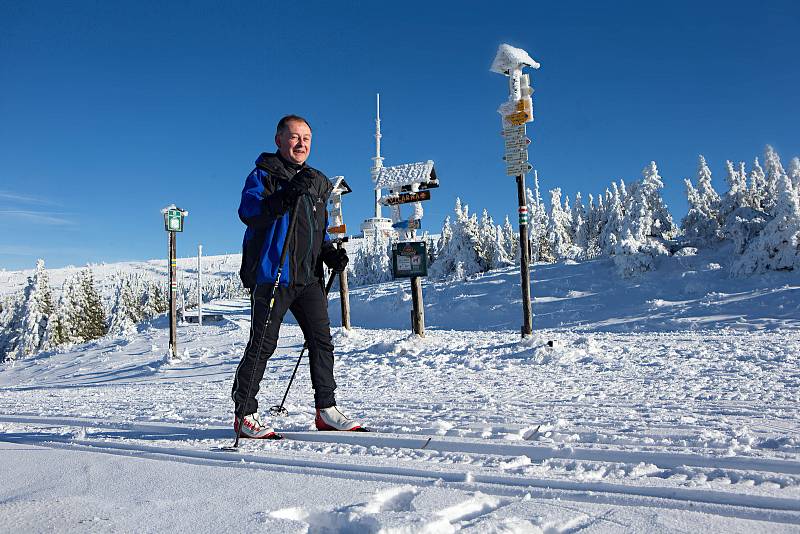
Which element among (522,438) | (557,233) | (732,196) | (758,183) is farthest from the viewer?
(557,233)

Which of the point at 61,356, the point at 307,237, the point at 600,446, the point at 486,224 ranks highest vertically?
the point at 486,224

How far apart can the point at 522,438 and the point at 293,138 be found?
270 centimetres

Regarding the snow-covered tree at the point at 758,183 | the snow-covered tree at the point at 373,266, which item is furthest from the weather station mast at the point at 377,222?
the snow-covered tree at the point at 373,266

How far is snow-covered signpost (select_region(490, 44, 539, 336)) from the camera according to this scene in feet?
34.3

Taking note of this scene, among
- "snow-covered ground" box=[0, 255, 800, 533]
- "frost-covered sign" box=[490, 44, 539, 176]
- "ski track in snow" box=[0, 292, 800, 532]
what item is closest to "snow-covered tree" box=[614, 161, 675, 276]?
"frost-covered sign" box=[490, 44, 539, 176]

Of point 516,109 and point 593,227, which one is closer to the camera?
point 516,109

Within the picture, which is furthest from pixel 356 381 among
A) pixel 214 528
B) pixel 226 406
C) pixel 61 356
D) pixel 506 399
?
pixel 61 356

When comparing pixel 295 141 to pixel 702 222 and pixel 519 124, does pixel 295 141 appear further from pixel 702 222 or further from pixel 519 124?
pixel 702 222

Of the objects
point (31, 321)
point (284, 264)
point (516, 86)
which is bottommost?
point (31, 321)

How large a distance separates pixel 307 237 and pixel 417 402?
2.32m

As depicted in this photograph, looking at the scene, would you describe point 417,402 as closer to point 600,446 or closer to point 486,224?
point 600,446

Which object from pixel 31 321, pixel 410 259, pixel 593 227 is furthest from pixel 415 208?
pixel 593 227

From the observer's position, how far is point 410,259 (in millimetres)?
12344

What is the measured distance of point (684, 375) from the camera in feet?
20.2
